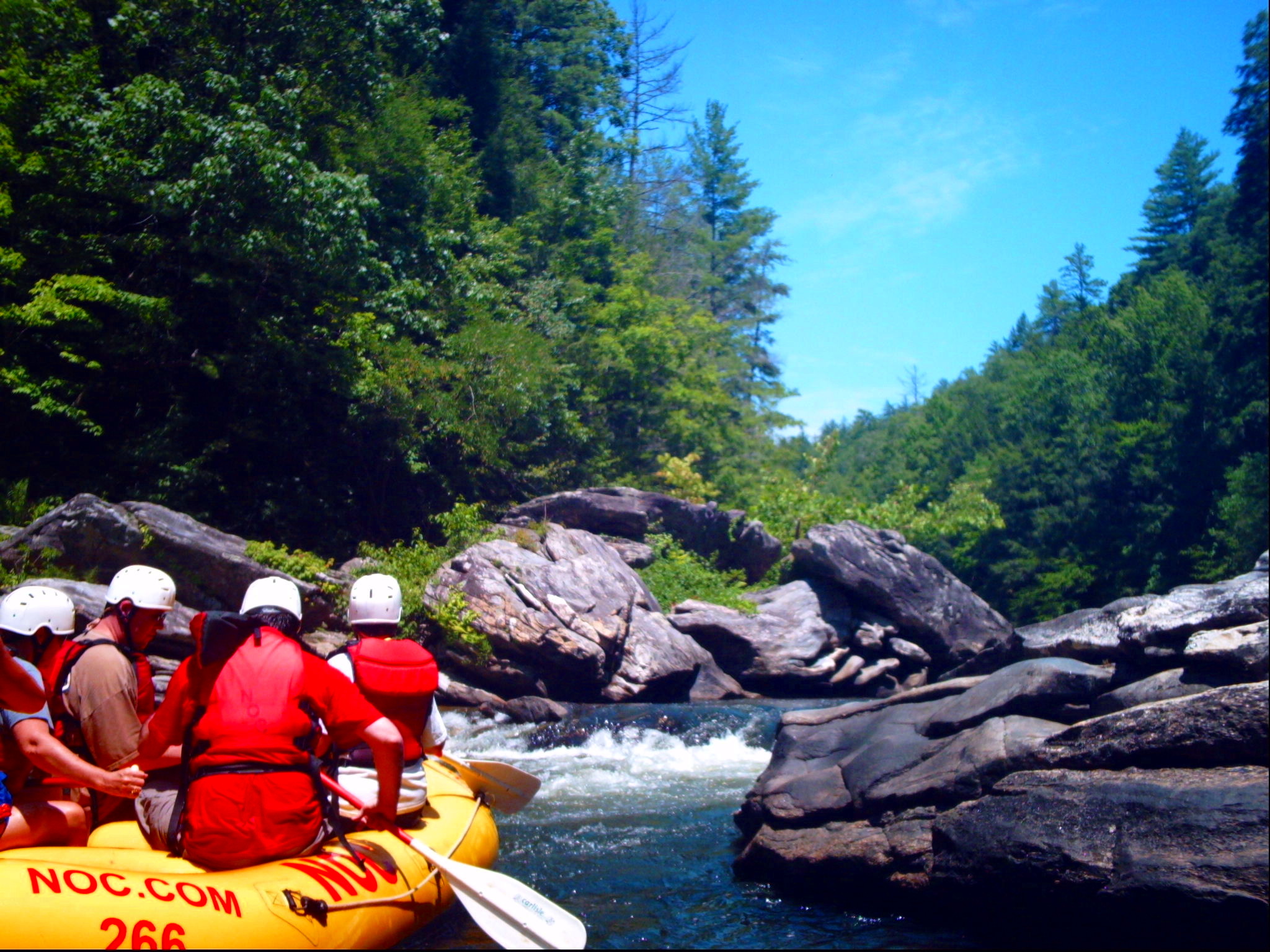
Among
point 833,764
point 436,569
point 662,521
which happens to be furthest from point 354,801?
point 662,521

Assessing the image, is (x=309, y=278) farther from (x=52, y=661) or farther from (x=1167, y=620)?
(x=1167, y=620)

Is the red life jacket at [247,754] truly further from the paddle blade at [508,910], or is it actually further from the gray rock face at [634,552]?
the gray rock face at [634,552]

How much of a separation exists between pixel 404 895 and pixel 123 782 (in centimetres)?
130

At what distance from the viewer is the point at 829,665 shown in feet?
59.3

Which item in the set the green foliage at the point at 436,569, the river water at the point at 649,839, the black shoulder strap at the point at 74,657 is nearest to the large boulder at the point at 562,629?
the green foliage at the point at 436,569

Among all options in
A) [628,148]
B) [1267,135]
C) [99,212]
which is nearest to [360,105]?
[99,212]

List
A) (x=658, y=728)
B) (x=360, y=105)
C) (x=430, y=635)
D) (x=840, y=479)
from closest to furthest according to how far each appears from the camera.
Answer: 1. (x=658, y=728)
2. (x=430, y=635)
3. (x=360, y=105)
4. (x=840, y=479)

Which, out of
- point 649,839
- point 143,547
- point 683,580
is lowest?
point 649,839

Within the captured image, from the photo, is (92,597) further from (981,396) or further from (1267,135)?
(981,396)

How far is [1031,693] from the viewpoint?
6.61 meters

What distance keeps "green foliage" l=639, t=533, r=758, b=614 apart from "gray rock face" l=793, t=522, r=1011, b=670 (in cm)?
186

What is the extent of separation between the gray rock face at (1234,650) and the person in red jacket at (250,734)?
16.5ft

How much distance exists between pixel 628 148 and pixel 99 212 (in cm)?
2057

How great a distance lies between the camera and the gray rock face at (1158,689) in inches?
239
